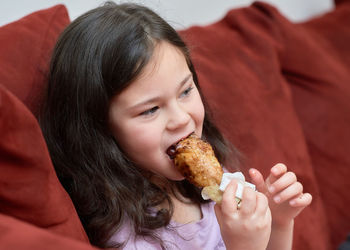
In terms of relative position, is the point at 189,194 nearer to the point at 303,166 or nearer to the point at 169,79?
the point at 169,79

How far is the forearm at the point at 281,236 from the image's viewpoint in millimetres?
1197

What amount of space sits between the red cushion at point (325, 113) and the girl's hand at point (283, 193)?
58cm

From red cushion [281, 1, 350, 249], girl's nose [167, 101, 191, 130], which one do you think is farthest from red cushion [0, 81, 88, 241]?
red cushion [281, 1, 350, 249]

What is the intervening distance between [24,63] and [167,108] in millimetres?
346

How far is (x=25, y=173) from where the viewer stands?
33.4 inches

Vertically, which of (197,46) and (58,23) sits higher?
(58,23)

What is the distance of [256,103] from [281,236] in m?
0.48

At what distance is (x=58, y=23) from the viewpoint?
1229 mm

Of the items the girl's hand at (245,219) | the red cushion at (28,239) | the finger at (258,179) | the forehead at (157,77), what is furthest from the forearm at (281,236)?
the red cushion at (28,239)

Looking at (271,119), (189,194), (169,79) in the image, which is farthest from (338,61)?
(169,79)

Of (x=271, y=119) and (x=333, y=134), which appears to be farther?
(x=333, y=134)

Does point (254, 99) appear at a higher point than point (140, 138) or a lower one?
lower

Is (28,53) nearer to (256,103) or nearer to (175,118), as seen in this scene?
(175,118)

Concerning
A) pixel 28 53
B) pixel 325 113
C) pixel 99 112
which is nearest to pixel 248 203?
pixel 99 112
